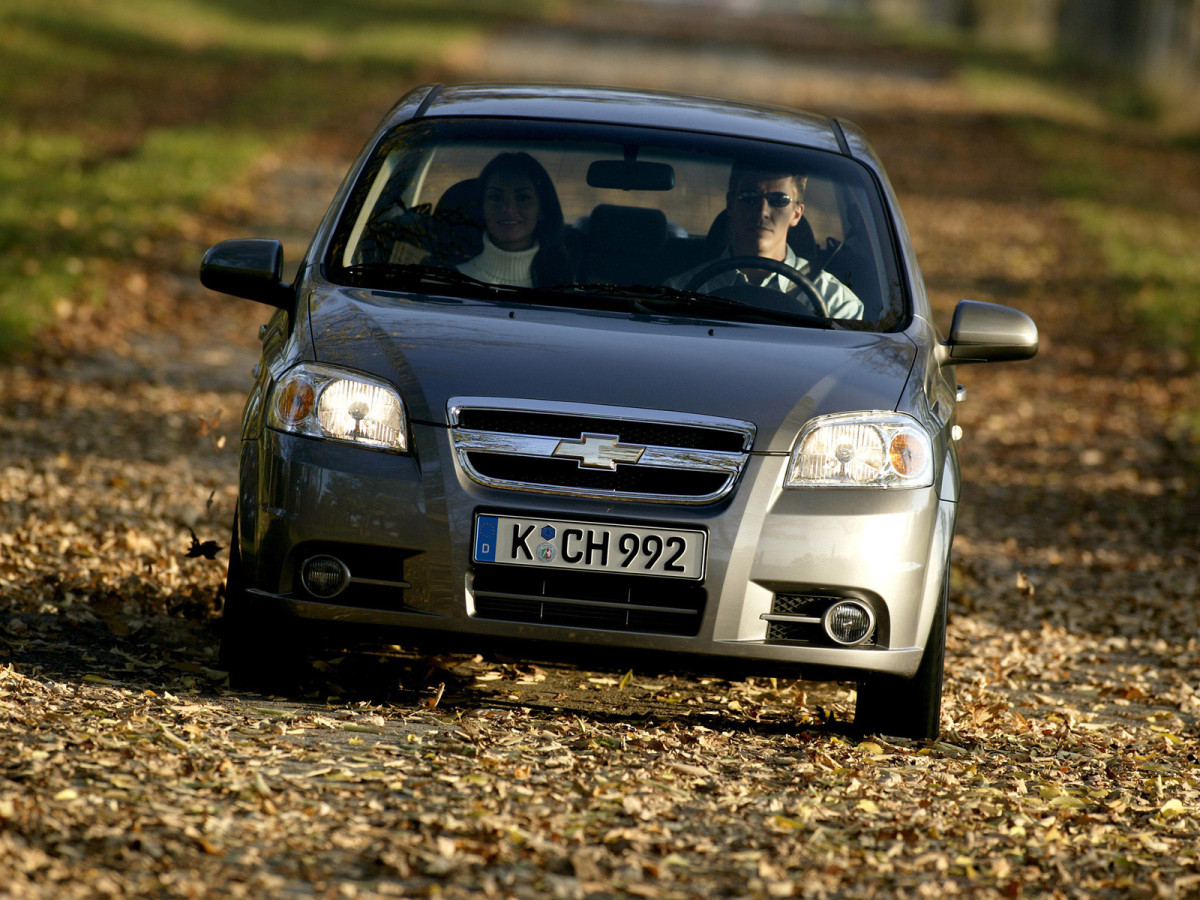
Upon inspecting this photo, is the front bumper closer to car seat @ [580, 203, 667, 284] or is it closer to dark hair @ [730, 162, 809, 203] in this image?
car seat @ [580, 203, 667, 284]

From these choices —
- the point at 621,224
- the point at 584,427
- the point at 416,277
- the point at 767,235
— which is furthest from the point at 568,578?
the point at 767,235

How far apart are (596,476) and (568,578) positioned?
0.92ft

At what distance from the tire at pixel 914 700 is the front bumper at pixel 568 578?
0.23 metres

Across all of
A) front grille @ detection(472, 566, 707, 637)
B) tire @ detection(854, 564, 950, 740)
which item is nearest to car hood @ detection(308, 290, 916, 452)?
front grille @ detection(472, 566, 707, 637)

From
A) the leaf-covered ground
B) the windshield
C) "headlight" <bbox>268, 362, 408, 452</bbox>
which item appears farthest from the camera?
the windshield

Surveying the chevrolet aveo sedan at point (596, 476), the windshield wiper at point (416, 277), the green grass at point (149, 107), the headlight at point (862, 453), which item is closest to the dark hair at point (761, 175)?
the chevrolet aveo sedan at point (596, 476)

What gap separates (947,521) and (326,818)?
1959 mm

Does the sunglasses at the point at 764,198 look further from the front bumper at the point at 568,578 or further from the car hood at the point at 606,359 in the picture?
the front bumper at the point at 568,578

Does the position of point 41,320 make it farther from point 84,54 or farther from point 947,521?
point 84,54

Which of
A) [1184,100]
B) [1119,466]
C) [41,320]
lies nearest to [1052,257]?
[1119,466]

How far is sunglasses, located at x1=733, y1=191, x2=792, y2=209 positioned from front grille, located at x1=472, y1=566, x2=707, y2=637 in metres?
1.71

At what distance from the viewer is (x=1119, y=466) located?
991 centimetres

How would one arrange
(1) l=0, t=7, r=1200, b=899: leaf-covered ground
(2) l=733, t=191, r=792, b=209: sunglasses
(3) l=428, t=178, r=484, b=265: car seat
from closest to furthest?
(1) l=0, t=7, r=1200, b=899: leaf-covered ground < (3) l=428, t=178, r=484, b=265: car seat < (2) l=733, t=191, r=792, b=209: sunglasses

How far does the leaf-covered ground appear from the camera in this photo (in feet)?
11.8
